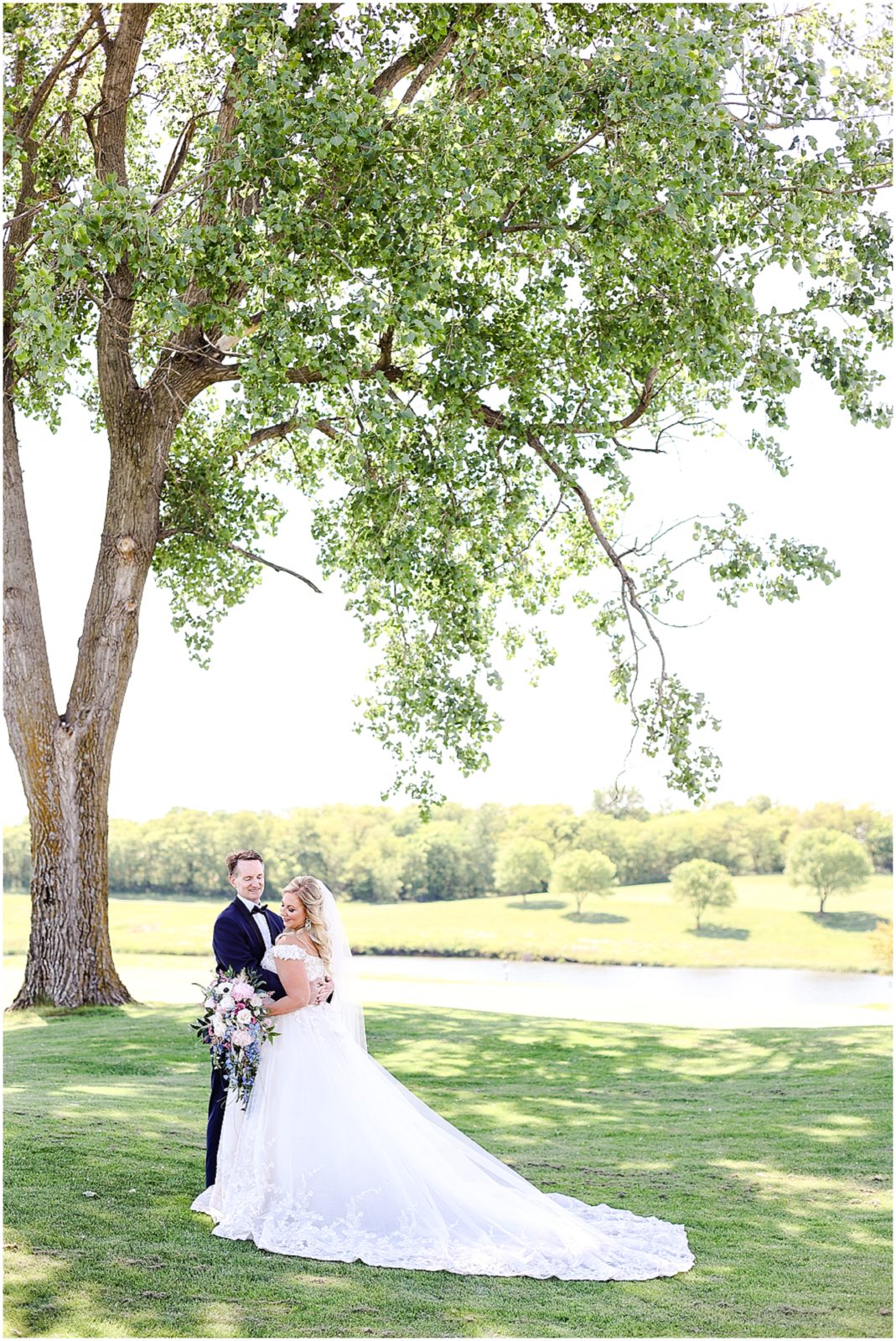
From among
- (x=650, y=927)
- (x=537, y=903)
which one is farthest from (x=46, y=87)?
(x=650, y=927)

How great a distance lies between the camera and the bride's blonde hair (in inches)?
259

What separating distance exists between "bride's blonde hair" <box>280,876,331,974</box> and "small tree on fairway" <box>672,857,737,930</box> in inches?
1688

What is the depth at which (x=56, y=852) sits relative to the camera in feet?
43.6

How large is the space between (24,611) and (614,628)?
686 centimetres

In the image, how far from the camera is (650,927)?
49.4 meters

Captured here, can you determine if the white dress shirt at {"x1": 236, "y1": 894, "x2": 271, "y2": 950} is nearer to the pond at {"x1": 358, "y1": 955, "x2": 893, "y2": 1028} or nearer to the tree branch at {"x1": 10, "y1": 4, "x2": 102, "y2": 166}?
the tree branch at {"x1": 10, "y1": 4, "x2": 102, "y2": 166}

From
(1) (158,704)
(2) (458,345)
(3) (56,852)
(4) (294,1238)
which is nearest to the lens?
(4) (294,1238)

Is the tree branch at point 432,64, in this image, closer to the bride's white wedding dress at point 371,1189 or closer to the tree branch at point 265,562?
the tree branch at point 265,562

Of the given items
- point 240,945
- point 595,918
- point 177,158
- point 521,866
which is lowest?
point 595,918

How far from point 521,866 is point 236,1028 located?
42794 millimetres

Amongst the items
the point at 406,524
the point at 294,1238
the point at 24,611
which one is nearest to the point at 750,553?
the point at 406,524

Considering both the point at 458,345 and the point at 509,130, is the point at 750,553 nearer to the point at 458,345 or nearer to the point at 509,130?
the point at 458,345

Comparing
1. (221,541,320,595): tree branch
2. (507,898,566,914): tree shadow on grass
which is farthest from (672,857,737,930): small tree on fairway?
(221,541,320,595): tree branch

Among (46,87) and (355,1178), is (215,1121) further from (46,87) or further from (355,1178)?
(46,87)
